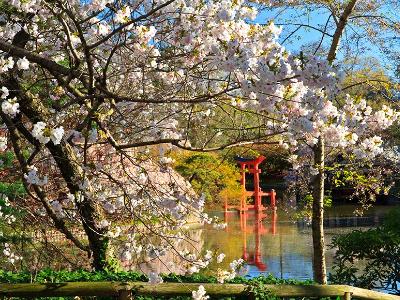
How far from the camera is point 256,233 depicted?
1645cm

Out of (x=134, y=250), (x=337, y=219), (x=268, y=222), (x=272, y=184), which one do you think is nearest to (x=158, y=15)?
(x=134, y=250)

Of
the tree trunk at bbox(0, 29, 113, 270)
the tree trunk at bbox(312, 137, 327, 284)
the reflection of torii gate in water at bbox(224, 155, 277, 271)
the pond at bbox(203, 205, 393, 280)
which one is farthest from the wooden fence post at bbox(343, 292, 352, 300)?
the pond at bbox(203, 205, 393, 280)

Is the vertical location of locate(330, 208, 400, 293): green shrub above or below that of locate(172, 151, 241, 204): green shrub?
below

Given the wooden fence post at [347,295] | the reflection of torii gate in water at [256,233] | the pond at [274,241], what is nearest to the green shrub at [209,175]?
the pond at [274,241]

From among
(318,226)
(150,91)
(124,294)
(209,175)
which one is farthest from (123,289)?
(209,175)

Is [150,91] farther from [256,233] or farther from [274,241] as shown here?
[256,233]

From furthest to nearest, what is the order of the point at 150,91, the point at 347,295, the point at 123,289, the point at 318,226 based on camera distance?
the point at 318,226
the point at 150,91
the point at 347,295
the point at 123,289

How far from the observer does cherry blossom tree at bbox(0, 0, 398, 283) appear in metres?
3.19

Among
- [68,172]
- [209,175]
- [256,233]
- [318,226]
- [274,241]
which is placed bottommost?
[274,241]

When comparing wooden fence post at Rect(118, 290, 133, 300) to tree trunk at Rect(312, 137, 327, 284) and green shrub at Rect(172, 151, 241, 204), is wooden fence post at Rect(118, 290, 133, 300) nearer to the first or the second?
tree trunk at Rect(312, 137, 327, 284)

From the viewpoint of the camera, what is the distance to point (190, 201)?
4398 millimetres

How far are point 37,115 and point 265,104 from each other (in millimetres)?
2164

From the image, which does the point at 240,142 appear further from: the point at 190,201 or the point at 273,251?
the point at 273,251

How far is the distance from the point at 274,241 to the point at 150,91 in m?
9.88
